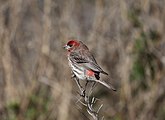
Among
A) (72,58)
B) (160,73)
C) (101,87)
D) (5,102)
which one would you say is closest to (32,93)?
(5,102)

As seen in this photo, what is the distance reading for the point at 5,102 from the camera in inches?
368

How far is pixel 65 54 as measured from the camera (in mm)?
8938

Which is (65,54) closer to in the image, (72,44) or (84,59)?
(72,44)

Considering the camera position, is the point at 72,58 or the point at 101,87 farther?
the point at 101,87

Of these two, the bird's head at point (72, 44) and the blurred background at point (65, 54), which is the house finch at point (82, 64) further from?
the blurred background at point (65, 54)

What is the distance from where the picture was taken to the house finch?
6.13 meters

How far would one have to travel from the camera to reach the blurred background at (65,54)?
28.8 feet

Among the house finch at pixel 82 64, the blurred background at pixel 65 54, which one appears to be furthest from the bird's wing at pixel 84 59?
the blurred background at pixel 65 54

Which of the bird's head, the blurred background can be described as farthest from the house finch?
the blurred background

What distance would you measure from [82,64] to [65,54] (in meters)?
2.61

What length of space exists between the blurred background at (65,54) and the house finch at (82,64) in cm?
219

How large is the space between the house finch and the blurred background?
2186 millimetres

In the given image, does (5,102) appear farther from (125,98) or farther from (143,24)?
(143,24)

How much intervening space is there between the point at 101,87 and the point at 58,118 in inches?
41.2
